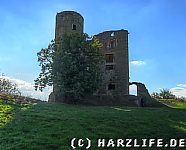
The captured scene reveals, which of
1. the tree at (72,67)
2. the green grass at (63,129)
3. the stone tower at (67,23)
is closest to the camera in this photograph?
the green grass at (63,129)

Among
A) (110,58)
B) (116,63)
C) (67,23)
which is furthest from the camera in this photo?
(110,58)

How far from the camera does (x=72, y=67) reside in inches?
982

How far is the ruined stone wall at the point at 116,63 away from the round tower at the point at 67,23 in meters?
4.13

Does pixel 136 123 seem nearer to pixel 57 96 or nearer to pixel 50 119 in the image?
pixel 50 119

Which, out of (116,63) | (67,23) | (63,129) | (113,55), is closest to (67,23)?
(67,23)

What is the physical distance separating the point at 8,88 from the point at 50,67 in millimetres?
11054

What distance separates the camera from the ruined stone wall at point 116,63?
34.7 meters

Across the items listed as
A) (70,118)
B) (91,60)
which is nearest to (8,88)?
(91,60)

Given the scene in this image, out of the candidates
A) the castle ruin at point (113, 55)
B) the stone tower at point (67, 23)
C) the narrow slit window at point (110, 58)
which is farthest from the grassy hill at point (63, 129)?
the narrow slit window at point (110, 58)

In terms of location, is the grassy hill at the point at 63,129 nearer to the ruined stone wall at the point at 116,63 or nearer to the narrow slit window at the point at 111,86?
the ruined stone wall at the point at 116,63

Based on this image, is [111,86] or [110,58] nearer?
[111,86]

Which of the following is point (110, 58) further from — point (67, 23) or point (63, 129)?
point (63, 129)

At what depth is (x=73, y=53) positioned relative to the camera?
2609 cm

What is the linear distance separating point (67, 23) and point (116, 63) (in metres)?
7.21
